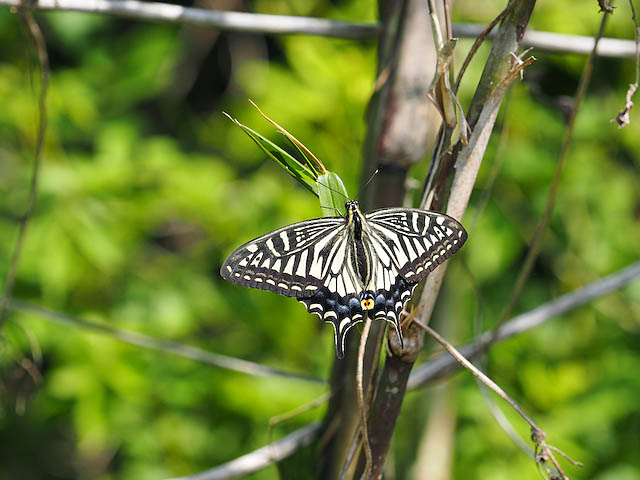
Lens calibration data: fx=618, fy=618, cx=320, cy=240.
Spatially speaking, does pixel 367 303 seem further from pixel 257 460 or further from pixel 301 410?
pixel 257 460

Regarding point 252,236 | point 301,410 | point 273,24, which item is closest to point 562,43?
point 273,24

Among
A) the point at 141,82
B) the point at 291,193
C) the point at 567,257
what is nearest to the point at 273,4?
the point at 141,82

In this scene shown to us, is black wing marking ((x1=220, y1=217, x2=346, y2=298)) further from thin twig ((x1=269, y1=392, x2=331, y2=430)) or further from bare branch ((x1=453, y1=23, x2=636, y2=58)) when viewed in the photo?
bare branch ((x1=453, y1=23, x2=636, y2=58))

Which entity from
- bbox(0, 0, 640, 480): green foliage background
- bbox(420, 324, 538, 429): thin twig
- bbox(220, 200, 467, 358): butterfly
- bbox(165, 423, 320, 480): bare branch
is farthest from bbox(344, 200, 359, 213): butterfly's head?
bbox(0, 0, 640, 480): green foliage background

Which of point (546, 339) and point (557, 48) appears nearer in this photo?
point (557, 48)

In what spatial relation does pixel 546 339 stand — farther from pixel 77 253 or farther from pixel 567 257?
pixel 77 253

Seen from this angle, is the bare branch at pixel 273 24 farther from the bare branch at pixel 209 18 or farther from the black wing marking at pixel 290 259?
the black wing marking at pixel 290 259
